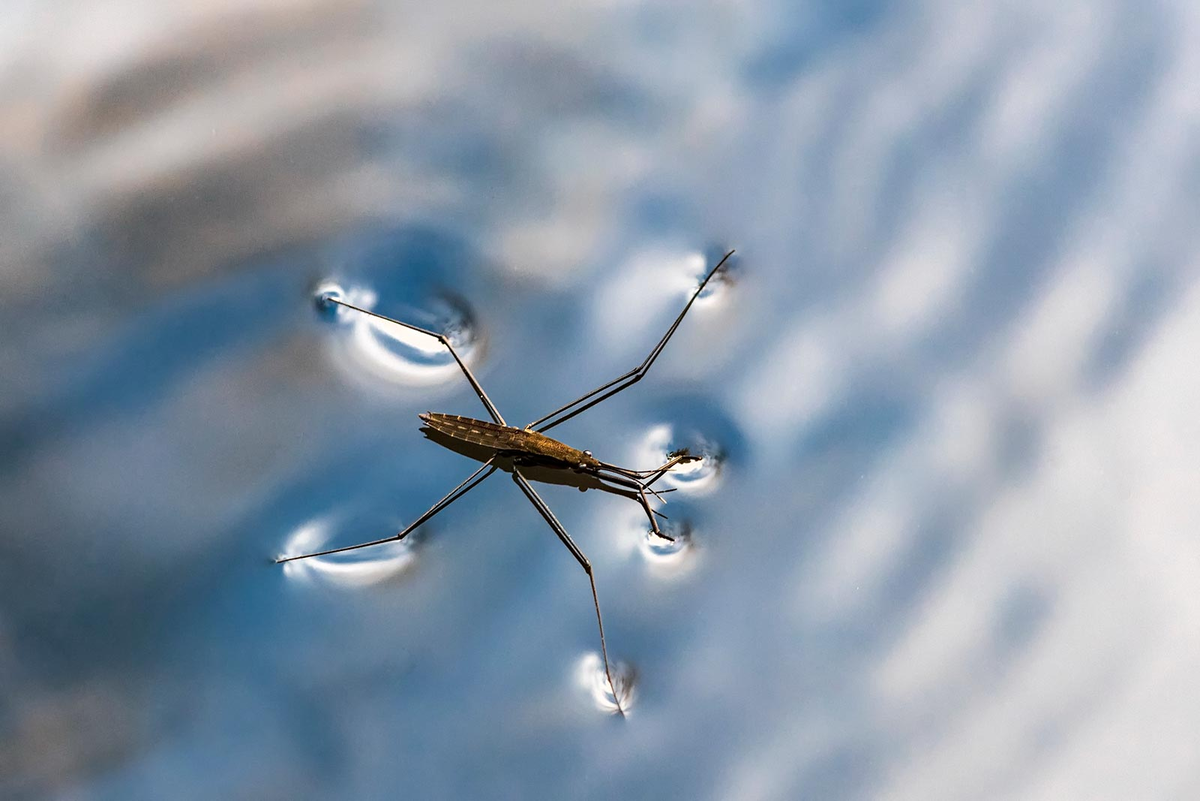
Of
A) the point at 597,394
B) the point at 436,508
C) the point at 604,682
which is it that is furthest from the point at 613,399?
the point at 604,682

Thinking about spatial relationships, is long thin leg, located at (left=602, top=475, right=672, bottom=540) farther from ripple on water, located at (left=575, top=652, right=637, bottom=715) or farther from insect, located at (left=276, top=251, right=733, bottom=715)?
ripple on water, located at (left=575, top=652, right=637, bottom=715)

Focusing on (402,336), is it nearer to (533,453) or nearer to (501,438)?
(501,438)

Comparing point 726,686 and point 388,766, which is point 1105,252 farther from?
point 388,766

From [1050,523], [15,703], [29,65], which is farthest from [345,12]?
[1050,523]

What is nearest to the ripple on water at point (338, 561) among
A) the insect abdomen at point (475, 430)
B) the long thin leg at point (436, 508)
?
the long thin leg at point (436, 508)

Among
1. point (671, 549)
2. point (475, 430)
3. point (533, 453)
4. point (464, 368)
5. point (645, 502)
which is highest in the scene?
point (464, 368)

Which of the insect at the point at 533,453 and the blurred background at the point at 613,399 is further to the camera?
the insect at the point at 533,453

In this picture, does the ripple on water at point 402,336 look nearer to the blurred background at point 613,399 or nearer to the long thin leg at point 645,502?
the blurred background at point 613,399
